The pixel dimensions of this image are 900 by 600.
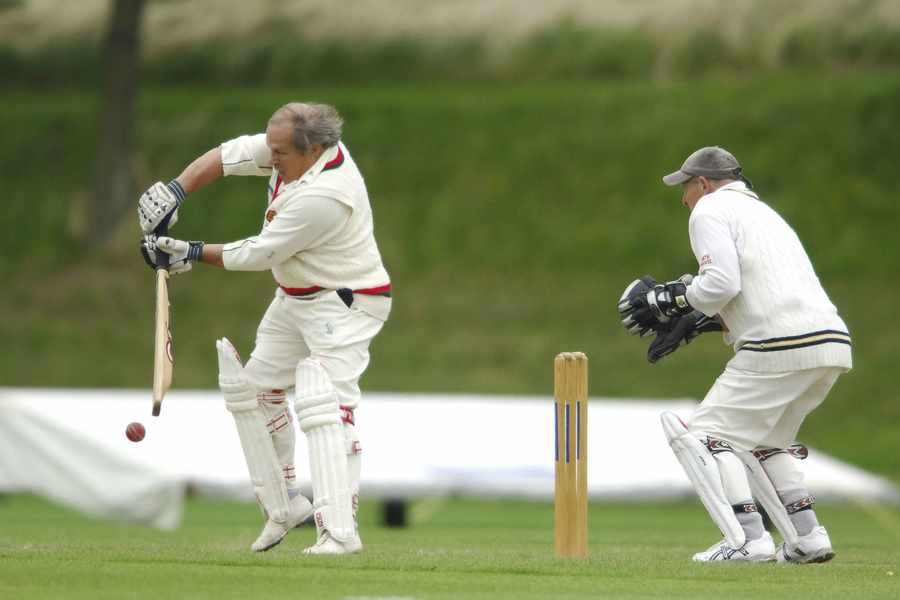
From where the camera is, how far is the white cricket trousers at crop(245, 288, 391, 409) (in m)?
6.67

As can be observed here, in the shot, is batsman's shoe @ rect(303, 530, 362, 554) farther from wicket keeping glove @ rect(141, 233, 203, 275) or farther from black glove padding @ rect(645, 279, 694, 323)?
black glove padding @ rect(645, 279, 694, 323)

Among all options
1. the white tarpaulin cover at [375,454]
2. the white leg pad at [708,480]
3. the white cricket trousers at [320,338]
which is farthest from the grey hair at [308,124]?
the white tarpaulin cover at [375,454]

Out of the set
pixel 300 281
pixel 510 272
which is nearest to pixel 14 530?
pixel 300 281

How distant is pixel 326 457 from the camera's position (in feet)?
21.3

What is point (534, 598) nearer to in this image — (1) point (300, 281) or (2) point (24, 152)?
(1) point (300, 281)

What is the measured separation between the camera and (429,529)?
11.7 metres

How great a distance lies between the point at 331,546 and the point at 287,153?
65.3 inches

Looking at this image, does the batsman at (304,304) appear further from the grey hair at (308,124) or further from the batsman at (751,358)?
the batsman at (751,358)

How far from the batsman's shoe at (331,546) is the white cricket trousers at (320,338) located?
1.88 feet

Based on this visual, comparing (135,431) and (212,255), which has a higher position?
(212,255)

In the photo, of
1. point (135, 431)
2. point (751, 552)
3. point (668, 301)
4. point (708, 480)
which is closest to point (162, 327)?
point (135, 431)

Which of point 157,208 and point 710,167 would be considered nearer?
point 157,208

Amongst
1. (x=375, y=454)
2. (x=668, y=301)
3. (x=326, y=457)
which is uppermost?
(x=668, y=301)

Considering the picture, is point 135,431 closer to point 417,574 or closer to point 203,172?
point 203,172
